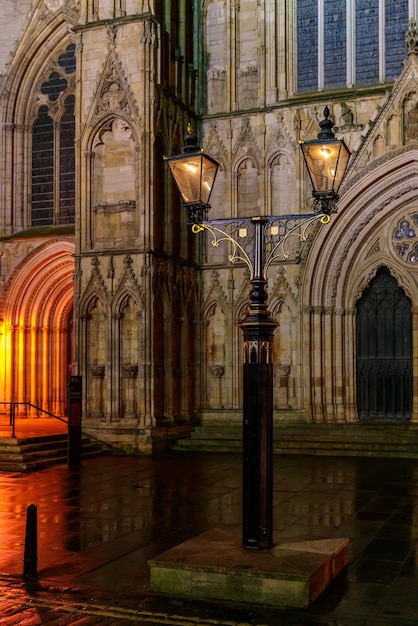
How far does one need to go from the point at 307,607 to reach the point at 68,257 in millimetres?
14847

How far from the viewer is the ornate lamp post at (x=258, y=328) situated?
7297 mm

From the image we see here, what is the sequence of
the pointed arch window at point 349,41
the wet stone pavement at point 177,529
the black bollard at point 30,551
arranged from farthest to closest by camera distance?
the pointed arch window at point 349,41
the black bollard at point 30,551
the wet stone pavement at point 177,529

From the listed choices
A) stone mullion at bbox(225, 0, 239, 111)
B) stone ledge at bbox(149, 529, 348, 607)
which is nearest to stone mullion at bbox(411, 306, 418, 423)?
stone mullion at bbox(225, 0, 239, 111)

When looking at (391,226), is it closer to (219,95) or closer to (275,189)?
(275,189)

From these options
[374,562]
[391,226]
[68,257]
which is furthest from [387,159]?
[374,562]

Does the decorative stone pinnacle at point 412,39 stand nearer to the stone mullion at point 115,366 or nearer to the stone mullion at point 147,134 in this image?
the stone mullion at point 147,134

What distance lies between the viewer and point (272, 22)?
18.5 meters

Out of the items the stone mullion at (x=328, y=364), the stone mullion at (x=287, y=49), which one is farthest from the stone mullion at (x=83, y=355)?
the stone mullion at (x=287, y=49)

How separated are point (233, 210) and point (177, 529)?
1055 centimetres

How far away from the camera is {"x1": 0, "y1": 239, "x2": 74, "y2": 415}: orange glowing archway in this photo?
20156 millimetres

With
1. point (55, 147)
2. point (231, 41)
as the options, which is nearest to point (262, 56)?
point (231, 41)

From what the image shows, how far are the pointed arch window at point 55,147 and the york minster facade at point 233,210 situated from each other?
1003mm

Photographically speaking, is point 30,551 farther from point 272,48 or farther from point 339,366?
point 272,48

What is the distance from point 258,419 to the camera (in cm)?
740
